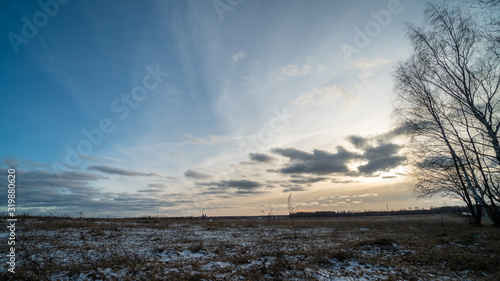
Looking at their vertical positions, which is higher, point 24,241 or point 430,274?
point 24,241

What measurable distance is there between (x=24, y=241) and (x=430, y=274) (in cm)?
1752

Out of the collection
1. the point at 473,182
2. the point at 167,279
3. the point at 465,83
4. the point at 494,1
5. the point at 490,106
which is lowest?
the point at 167,279

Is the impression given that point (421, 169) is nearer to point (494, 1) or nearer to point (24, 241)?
point (494, 1)

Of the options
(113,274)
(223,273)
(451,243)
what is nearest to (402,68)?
(451,243)

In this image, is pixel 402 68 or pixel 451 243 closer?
pixel 451 243

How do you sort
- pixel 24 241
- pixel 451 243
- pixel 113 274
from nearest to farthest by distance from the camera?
pixel 113 274, pixel 24 241, pixel 451 243

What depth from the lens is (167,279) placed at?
595cm

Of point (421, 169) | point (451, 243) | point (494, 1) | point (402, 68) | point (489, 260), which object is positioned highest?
point (402, 68)

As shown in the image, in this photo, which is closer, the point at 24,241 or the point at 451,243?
the point at 24,241

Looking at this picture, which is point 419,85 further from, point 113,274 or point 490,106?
point 113,274

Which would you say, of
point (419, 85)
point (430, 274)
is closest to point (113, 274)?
point (430, 274)

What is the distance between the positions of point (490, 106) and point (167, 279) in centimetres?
1955

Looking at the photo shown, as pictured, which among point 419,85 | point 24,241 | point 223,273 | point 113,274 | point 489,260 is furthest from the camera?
point 419,85

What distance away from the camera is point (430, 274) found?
6.99m
